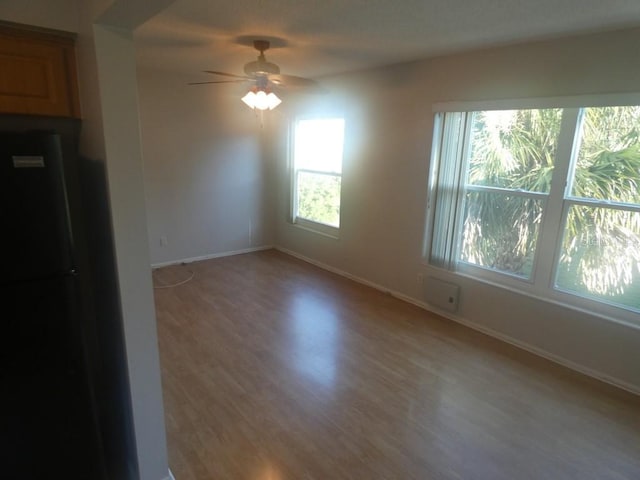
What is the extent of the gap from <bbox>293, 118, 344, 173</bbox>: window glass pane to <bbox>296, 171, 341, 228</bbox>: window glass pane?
131 millimetres

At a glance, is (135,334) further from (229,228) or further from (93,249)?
(229,228)

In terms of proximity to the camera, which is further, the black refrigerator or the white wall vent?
the white wall vent

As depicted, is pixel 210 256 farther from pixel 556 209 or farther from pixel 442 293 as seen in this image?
pixel 556 209

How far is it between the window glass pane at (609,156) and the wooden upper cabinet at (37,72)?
3298 mm

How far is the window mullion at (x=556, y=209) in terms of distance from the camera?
2.83 metres

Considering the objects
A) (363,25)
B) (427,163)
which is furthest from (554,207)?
(363,25)

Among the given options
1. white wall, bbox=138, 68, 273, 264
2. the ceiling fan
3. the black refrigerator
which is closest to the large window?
the ceiling fan

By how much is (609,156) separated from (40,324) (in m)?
3.54

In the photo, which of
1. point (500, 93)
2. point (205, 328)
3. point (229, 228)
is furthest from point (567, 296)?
point (229, 228)

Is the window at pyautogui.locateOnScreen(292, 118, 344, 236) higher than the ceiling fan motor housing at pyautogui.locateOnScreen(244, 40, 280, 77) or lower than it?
lower

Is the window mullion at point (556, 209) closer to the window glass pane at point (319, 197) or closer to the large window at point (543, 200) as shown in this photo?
the large window at point (543, 200)

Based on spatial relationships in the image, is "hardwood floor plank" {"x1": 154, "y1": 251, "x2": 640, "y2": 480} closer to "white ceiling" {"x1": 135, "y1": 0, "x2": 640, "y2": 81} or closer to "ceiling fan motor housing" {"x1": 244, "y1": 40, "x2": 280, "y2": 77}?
"ceiling fan motor housing" {"x1": 244, "y1": 40, "x2": 280, "y2": 77}

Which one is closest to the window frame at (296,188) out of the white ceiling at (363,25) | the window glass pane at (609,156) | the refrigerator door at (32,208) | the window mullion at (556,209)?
the white ceiling at (363,25)

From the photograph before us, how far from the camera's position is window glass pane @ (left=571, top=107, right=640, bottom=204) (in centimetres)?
260
